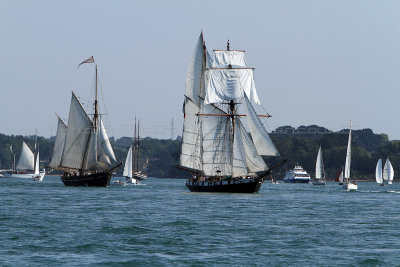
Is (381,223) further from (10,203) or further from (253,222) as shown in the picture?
(10,203)

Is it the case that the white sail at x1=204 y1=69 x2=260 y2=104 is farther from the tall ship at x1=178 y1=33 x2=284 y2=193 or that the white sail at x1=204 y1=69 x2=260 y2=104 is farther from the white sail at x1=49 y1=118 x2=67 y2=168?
the white sail at x1=49 y1=118 x2=67 y2=168

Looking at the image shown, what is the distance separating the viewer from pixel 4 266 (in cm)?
3700

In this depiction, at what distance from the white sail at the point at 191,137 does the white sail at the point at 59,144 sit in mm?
31783

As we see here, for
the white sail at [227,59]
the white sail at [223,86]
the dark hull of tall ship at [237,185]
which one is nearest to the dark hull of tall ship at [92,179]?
the dark hull of tall ship at [237,185]

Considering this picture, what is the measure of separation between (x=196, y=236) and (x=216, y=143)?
170ft

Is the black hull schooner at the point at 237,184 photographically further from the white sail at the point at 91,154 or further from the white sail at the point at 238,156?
the white sail at the point at 91,154

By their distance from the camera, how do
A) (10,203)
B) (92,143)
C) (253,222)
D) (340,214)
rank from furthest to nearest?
1. (92,143)
2. (10,203)
3. (340,214)
4. (253,222)

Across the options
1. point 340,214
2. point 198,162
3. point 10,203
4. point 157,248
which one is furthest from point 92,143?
point 157,248

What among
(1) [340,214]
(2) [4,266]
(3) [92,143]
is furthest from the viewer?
(3) [92,143]

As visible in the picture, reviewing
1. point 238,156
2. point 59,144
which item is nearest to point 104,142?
point 59,144

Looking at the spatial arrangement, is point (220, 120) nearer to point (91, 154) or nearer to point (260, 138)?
point (260, 138)

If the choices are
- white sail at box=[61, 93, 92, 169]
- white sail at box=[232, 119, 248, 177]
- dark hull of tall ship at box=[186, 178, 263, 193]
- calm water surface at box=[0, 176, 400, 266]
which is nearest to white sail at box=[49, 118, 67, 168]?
white sail at box=[61, 93, 92, 169]

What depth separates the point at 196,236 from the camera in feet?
159

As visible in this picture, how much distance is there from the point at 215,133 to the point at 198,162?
5692 millimetres
